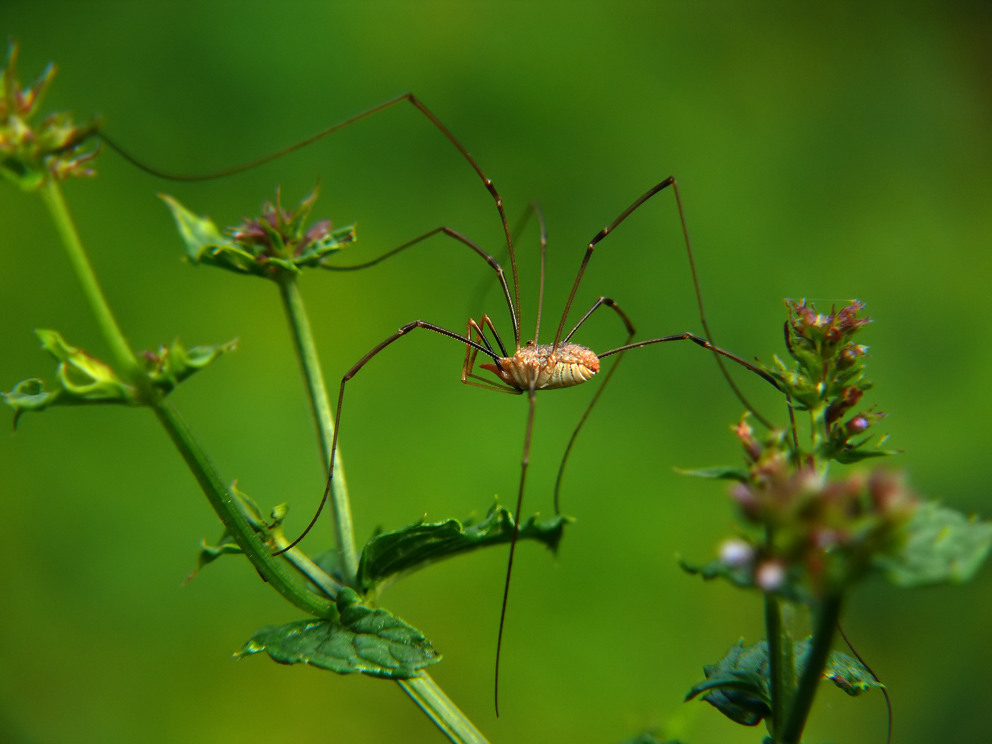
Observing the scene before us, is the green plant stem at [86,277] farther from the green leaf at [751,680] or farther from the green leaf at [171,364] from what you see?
the green leaf at [751,680]

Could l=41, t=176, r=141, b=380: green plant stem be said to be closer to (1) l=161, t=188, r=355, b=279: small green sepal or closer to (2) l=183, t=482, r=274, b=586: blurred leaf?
(2) l=183, t=482, r=274, b=586: blurred leaf

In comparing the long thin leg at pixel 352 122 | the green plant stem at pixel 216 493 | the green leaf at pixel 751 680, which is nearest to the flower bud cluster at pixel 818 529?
the green leaf at pixel 751 680

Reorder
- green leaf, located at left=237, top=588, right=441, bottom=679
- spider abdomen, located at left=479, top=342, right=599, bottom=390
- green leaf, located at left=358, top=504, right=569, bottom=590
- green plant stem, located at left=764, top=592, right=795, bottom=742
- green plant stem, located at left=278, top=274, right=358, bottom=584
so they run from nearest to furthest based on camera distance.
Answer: green plant stem, located at left=764, top=592, right=795, bottom=742 < green leaf, located at left=237, top=588, right=441, bottom=679 < green leaf, located at left=358, top=504, right=569, bottom=590 < green plant stem, located at left=278, top=274, right=358, bottom=584 < spider abdomen, located at left=479, top=342, right=599, bottom=390

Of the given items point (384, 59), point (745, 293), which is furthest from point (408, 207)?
point (745, 293)

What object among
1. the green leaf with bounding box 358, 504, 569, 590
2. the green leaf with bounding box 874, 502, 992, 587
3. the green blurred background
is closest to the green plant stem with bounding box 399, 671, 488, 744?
the green leaf with bounding box 358, 504, 569, 590

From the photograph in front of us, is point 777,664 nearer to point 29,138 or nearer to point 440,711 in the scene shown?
point 440,711

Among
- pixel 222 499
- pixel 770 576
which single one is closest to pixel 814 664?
pixel 770 576
